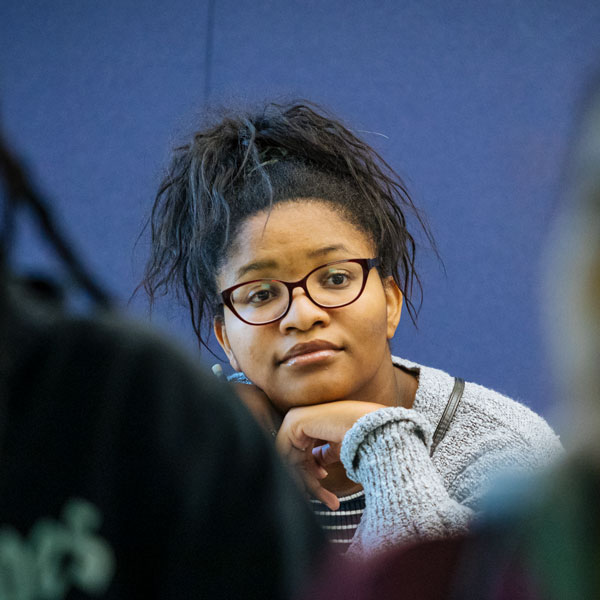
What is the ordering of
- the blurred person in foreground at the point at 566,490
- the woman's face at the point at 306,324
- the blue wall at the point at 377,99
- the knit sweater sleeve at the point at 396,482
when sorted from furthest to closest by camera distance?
the blue wall at the point at 377,99 → the woman's face at the point at 306,324 → the knit sweater sleeve at the point at 396,482 → the blurred person in foreground at the point at 566,490

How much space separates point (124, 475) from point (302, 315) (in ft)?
2.11

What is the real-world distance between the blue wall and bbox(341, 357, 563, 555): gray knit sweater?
2.22ft

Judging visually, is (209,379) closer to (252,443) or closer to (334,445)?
(252,443)

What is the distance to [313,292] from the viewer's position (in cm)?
112

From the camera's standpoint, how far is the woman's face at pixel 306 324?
43.6 inches

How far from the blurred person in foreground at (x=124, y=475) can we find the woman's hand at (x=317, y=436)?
1.96ft

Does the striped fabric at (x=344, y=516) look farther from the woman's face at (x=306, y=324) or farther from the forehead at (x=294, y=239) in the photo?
the forehead at (x=294, y=239)

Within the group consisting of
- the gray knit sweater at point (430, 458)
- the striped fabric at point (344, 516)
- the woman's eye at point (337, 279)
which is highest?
the woman's eye at point (337, 279)

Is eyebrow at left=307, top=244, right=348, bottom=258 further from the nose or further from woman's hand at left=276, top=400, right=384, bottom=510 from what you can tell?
woman's hand at left=276, top=400, right=384, bottom=510

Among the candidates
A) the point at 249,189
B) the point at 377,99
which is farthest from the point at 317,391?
the point at 377,99

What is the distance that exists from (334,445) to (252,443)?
66 cm

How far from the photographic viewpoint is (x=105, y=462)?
46cm

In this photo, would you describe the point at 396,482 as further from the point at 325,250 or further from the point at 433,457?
the point at 325,250

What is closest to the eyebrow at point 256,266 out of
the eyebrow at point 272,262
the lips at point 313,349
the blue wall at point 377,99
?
the eyebrow at point 272,262
